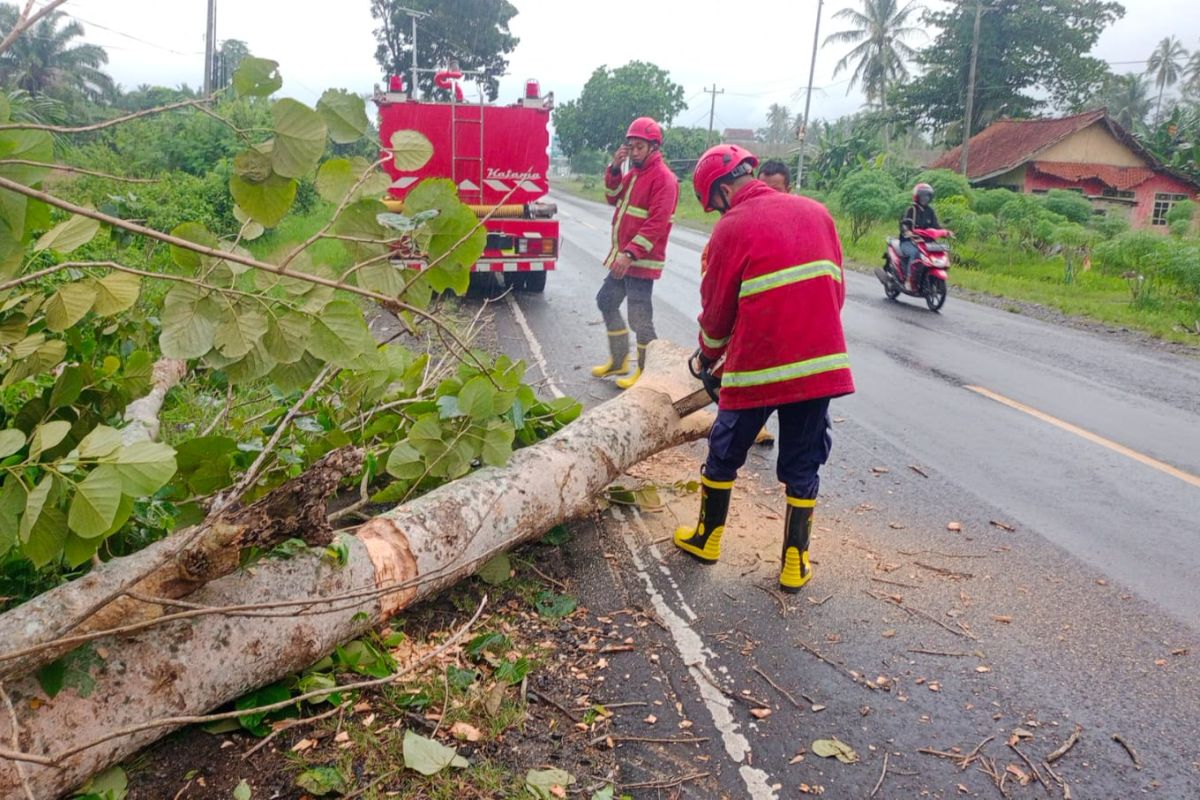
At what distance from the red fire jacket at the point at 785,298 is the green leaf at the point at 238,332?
6.75 ft

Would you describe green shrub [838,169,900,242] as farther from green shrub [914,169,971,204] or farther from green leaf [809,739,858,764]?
green leaf [809,739,858,764]

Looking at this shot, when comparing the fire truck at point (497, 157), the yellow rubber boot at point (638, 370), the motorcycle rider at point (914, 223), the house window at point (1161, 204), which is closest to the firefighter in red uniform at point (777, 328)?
the yellow rubber boot at point (638, 370)

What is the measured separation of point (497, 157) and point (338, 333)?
945 cm

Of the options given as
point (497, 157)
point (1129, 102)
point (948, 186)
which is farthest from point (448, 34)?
point (1129, 102)

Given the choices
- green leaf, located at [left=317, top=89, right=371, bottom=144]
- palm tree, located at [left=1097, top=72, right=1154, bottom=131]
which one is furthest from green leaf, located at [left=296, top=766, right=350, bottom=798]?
palm tree, located at [left=1097, top=72, right=1154, bottom=131]

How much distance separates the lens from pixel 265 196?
2.02 metres

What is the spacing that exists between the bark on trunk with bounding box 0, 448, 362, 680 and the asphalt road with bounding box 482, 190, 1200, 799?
4.12 ft

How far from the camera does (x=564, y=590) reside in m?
3.58

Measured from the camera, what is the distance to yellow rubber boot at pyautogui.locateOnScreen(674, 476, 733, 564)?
387 cm

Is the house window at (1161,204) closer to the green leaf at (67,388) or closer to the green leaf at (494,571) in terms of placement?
the green leaf at (494,571)

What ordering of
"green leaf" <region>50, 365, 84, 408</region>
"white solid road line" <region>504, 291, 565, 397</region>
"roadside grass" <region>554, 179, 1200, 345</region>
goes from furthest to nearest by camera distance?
"roadside grass" <region>554, 179, 1200, 345</region> < "white solid road line" <region>504, 291, 565, 397</region> < "green leaf" <region>50, 365, 84, 408</region>

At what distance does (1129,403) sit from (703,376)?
5046 millimetres

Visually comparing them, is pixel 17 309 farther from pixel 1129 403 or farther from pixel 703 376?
pixel 1129 403

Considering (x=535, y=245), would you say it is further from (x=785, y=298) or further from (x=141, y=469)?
(x=141, y=469)
